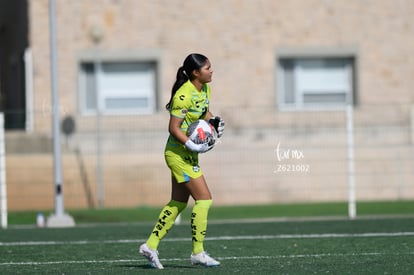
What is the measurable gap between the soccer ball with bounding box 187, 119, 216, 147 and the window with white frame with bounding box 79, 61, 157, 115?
16.7m

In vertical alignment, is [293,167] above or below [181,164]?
below

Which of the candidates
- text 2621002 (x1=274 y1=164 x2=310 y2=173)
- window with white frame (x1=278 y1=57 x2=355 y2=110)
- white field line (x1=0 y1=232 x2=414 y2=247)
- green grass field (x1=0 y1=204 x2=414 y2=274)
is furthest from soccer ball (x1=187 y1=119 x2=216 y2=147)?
window with white frame (x1=278 y1=57 x2=355 y2=110)

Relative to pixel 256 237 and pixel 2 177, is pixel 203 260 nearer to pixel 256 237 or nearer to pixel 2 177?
pixel 256 237

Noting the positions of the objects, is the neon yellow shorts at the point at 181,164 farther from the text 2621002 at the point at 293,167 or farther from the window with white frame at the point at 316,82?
the window with white frame at the point at 316,82

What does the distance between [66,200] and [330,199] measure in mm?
5265

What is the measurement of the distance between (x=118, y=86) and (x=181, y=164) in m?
17.0

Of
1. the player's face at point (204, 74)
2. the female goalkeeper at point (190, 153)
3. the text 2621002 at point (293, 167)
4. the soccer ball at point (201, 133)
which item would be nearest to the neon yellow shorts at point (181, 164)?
the female goalkeeper at point (190, 153)

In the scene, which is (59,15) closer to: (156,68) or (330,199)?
(156,68)

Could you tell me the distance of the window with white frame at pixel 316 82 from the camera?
28.7 m

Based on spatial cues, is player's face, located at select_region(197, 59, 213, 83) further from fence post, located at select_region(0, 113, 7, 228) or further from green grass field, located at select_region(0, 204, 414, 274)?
fence post, located at select_region(0, 113, 7, 228)

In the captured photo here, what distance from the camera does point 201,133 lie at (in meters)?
11.3

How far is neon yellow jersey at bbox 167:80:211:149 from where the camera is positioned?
11312 mm

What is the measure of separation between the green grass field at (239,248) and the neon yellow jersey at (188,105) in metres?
1.39

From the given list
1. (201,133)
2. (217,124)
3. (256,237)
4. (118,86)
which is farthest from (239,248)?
(118,86)
